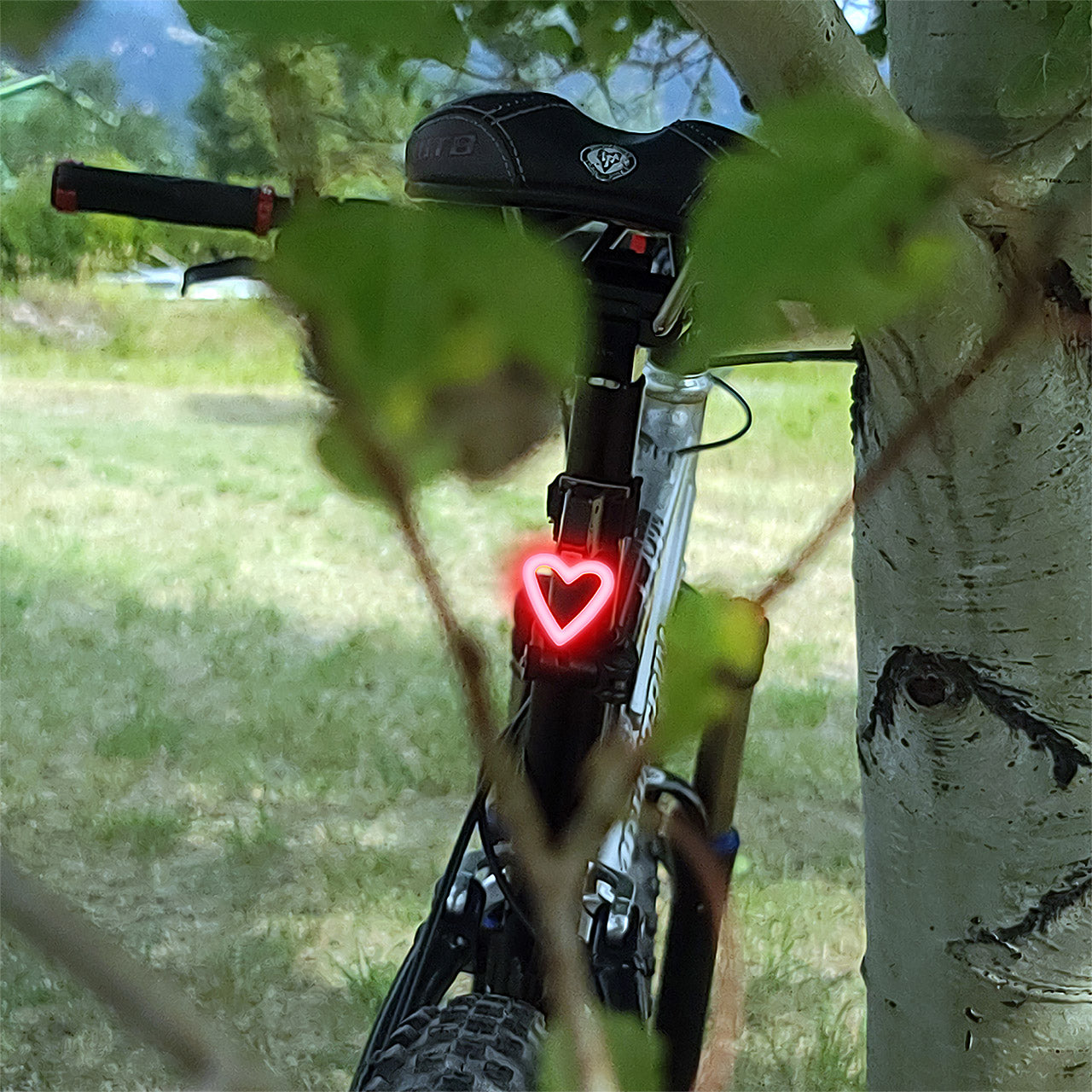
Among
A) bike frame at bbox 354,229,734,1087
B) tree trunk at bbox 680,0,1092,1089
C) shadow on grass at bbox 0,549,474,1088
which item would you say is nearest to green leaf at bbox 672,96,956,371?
tree trunk at bbox 680,0,1092,1089

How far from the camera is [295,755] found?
1757 mm

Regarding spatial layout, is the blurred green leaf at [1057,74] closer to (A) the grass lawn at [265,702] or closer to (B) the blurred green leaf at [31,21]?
(A) the grass lawn at [265,702]

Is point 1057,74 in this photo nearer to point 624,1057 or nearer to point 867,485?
point 867,485

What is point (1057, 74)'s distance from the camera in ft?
1.12

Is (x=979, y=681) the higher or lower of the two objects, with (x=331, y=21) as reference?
higher

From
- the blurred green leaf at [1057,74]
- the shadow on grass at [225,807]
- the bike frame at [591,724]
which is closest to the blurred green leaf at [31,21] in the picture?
the blurred green leaf at [1057,74]

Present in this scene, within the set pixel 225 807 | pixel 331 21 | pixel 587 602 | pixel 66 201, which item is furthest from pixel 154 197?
pixel 225 807

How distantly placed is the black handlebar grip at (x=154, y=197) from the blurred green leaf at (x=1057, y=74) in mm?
230

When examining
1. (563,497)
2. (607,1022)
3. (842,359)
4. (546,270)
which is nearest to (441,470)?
(546,270)

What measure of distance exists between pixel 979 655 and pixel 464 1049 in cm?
32

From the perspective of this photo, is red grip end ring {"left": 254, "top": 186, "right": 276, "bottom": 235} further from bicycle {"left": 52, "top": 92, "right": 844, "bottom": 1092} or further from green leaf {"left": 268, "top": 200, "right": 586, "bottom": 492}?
bicycle {"left": 52, "top": 92, "right": 844, "bottom": 1092}

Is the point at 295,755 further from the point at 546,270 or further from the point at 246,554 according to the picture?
the point at 546,270

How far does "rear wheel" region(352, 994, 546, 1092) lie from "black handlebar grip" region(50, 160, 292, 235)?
0.45m

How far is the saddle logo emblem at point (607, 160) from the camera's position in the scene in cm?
38
